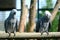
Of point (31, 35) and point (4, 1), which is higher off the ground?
point (4, 1)

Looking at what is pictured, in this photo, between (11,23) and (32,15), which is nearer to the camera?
(11,23)

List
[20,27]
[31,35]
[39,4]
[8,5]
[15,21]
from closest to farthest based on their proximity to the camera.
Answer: [31,35] → [15,21] → [20,27] → [39,4] → [8,5]

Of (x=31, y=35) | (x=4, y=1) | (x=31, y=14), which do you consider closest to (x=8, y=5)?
(x=4, y=1)

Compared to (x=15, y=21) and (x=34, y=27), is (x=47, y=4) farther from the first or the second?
(x=15, y=21)

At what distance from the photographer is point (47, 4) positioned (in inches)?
128

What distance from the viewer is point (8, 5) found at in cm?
319

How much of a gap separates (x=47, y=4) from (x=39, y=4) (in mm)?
327

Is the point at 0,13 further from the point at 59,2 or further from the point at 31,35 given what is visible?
the point at 31,35

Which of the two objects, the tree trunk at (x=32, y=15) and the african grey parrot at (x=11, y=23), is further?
the tree trunk at (x=32, y=15)

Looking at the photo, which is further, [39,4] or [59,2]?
[39,4]

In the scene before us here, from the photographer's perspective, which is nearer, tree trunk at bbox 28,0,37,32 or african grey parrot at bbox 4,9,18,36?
african grey parrot at bbox 4,9,18,36

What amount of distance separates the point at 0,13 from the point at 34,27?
2.58ft

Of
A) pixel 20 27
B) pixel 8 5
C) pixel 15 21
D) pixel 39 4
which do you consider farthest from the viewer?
pixel 8 5

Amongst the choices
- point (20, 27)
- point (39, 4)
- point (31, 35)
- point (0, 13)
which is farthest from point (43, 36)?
point (0, 13)
